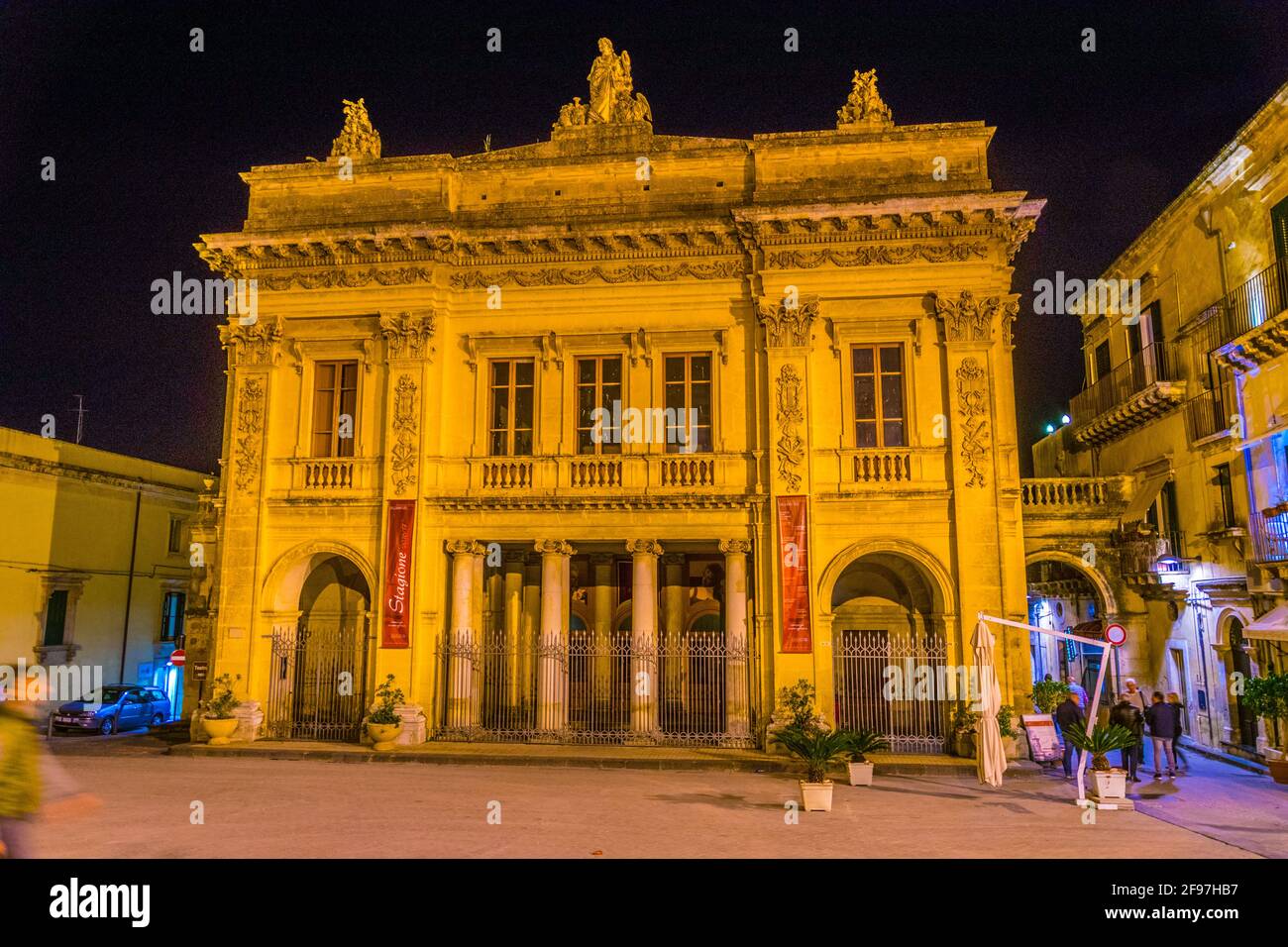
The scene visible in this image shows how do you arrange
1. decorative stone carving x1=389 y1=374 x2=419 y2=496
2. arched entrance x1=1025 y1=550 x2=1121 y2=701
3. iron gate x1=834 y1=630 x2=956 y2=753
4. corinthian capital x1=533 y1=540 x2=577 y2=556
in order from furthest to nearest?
arched entrance x1=1025 y1=550 x2=1121 y2=701, decorative stone carving x1=389 y1=374 x2=419 y2=496, corinthian capital x1=533 y1=540 x2=577 y2=556, iron gate x1=834 y1=630 x2=956 y2=753

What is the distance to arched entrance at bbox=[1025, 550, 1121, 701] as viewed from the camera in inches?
821

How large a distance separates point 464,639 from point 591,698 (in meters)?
3.04

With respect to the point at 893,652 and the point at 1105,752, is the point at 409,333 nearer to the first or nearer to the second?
the point at 893,652

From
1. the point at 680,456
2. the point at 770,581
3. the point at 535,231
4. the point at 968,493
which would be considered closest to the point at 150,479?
the point at 535,231

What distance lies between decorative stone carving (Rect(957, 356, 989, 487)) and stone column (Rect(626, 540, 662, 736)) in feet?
21.8

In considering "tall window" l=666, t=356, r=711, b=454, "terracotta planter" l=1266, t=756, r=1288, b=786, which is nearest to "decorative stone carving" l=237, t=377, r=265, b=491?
"tall window" l=666, t=356, r=711, b=454

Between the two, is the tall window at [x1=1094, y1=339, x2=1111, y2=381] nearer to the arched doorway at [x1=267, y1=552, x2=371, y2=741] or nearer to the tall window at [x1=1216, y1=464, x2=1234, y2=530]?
the tall window at [x1=1216, y1=464, x2=1234, y2=530]

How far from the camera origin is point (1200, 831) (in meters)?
11.4

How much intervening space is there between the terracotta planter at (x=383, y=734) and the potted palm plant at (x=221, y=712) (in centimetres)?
328

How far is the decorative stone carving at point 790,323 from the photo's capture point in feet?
61.4

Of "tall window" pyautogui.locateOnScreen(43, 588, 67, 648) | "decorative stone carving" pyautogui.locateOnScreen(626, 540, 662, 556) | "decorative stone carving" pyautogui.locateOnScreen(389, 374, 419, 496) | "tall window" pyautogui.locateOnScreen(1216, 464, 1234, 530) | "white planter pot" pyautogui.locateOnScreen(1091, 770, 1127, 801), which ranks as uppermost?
"decorative stone carving" pyautogui.locateOnScreen(389, 374, 419, 496)

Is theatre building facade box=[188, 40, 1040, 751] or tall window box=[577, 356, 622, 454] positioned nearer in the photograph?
theatre building facade box=[188, 40, 1040, 751]

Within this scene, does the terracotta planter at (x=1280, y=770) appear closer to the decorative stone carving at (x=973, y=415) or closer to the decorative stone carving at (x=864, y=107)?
the decorative stone carving at (x=973, y=415)

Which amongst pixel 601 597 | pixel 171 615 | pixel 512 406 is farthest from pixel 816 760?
pixel 171 615
